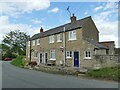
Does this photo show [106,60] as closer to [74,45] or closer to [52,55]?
[74,45]

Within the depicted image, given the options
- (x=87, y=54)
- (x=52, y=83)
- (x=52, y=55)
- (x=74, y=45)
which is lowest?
(x=52, y=83)

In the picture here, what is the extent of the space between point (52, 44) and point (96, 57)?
487 inches

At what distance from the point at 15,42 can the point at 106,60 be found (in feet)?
256

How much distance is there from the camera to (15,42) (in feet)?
318

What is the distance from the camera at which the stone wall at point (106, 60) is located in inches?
902

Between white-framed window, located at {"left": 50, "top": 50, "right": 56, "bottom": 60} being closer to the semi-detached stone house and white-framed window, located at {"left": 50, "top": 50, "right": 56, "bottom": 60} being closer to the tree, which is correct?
the semi-detached stone house

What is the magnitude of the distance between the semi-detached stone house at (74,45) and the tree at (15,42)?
55192 mm

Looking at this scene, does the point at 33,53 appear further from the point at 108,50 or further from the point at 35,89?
the point at 35,89

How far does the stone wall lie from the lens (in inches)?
902

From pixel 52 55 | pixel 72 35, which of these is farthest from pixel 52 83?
pixel 52 55

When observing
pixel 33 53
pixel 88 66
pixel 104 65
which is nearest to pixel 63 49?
pixel 88 66

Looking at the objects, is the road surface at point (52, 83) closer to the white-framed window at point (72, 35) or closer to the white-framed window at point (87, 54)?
the white-framed window at point (87, 54)

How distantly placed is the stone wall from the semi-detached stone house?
30.1 inches

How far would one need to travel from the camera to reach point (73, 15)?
34.6 m
